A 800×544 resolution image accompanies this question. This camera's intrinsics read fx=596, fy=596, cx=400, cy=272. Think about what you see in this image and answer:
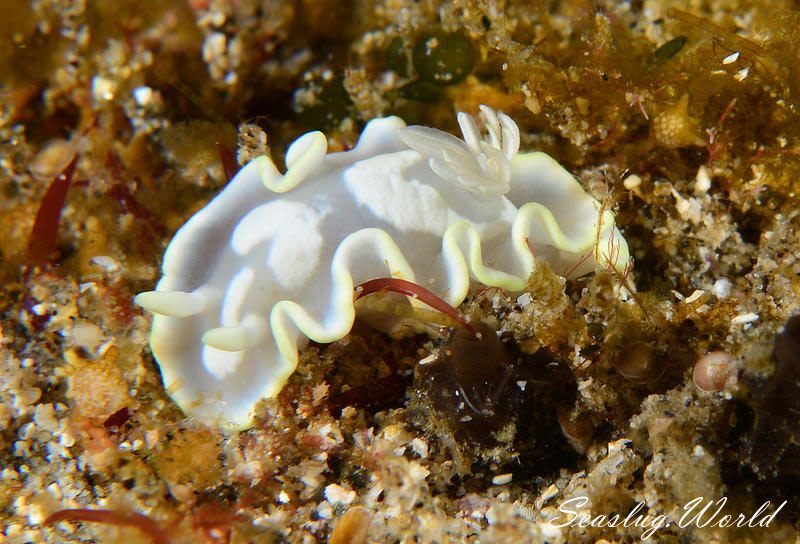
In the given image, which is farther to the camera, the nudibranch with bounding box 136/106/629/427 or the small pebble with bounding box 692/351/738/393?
the nudibranch with bounding box 136/106/629/427

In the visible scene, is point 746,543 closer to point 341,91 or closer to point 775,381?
point 775,381

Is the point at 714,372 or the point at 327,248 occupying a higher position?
the point at 327,248

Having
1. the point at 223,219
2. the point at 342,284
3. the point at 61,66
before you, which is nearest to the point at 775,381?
the point at 342,284

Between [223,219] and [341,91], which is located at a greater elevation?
[341,91]

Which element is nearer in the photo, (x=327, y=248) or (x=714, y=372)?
(x=714, y=372)

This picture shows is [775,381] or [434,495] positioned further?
[434,495]

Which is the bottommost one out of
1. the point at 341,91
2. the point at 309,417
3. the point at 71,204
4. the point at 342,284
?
the point at 309,417

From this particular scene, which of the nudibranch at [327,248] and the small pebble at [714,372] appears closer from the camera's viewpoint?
the small pebble at [714,372]

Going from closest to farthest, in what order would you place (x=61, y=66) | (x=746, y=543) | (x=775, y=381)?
(x=775, y=381)
(x=746, y=543)
(x=61, y=66)
